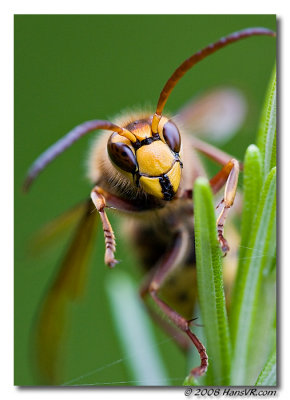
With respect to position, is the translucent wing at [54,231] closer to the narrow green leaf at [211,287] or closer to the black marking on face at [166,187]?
the black marking on face at [166,187]

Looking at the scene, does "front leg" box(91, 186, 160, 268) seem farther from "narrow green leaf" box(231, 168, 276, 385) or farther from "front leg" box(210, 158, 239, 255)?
"narrow green leaf" box(231, 168, 276, 385)

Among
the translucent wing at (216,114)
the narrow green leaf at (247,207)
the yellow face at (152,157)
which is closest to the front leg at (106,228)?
the yellow face at (152,157)

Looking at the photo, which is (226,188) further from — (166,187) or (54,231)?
(54,231)
